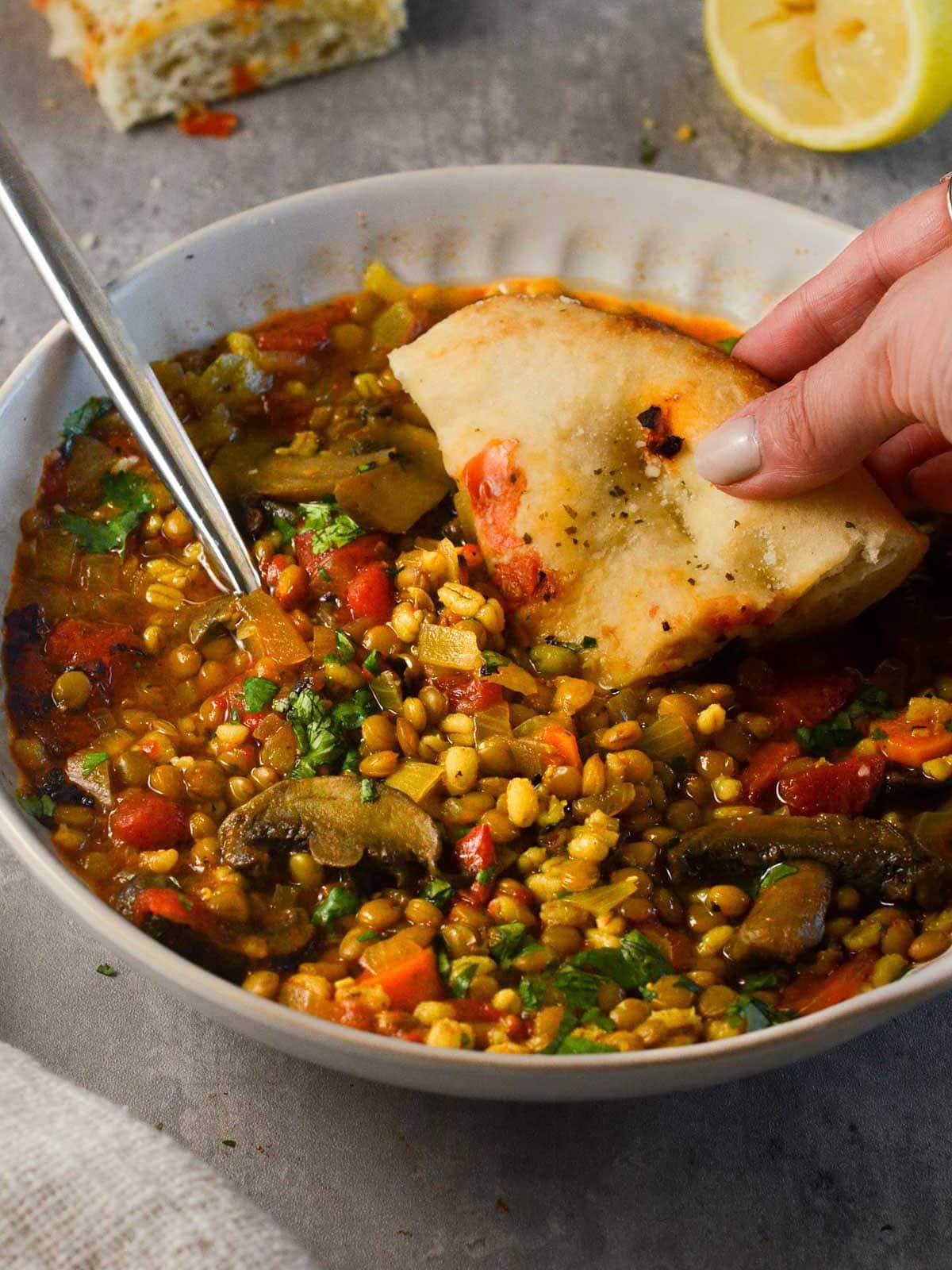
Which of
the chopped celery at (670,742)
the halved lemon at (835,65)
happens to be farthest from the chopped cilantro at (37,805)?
the halved lemon at (835,65)

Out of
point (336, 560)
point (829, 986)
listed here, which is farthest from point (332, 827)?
point (829, 986)

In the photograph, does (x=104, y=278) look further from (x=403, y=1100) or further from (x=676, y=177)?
(x=403, y=1100)

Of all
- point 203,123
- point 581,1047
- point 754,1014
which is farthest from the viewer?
point 203,123

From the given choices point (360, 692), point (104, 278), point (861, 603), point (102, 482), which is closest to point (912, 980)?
point (861, 603)

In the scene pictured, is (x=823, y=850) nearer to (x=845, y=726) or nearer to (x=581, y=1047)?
(x=845, y=726)

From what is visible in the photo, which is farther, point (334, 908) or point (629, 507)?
point (629, 507)

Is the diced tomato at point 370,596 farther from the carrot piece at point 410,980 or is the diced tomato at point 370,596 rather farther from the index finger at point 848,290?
the index finger at point 848,290
